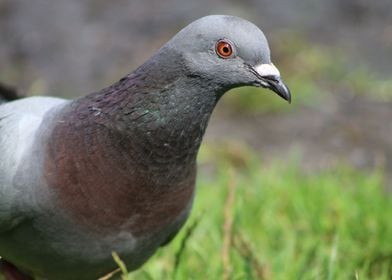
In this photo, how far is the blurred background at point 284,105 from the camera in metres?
5.22

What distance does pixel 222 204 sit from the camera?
5805 millimetres

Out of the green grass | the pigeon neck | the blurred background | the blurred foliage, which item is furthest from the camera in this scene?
the blurred foliage

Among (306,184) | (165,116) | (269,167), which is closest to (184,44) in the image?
(165,116)

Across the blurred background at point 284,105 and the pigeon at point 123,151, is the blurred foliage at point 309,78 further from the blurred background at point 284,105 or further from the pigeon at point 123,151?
the pigeon at point 123,151

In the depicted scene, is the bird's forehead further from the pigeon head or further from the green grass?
the green grass

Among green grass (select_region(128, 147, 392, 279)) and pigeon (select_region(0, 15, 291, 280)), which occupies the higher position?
Answer: pigeon (select_region(0, 15, 291, 280))

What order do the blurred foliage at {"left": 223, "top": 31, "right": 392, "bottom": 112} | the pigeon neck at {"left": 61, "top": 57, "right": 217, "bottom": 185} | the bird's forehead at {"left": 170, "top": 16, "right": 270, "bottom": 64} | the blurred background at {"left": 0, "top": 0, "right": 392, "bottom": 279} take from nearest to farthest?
1. the bird's forehead at {"left": 170, "top": 16, "right": 270, "bottom": 64}
2. the pigeon neck at {"left": 61, "top": 57, "right": 217, "bottom": 185}
3. the blurred background at {"left": 0, "top": 0, "right": 392, "bottom": 279}
4. the blurred foliage at {"left": 223, "top": 31, "right": 392, "bottom": 112}

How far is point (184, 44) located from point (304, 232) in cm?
209

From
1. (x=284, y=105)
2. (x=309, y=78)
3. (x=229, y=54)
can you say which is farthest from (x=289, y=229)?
(x=309, y=78)

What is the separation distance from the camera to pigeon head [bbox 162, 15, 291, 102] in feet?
12.1

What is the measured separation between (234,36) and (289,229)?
2094 millimetres

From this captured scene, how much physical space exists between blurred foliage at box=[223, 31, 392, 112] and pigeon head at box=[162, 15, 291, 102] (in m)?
4.14

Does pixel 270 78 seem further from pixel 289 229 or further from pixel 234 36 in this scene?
pixel 289 229

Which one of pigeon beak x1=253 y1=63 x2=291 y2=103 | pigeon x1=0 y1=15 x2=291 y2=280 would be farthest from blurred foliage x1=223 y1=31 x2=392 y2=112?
pigeon beak x1=253 y1=63 x2=291 y2=103
